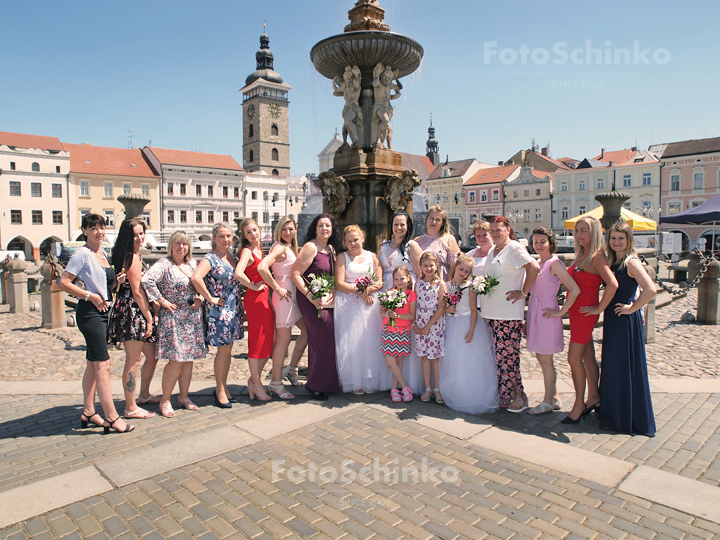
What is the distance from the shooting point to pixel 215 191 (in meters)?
64.4

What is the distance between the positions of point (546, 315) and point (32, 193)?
5915 centimetres

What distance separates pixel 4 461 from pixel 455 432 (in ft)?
12.6

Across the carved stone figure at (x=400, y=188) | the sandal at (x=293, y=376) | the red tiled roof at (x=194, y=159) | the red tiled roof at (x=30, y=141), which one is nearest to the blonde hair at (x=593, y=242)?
the sandal at (x=293, y=376)

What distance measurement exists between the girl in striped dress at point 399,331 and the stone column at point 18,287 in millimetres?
12145

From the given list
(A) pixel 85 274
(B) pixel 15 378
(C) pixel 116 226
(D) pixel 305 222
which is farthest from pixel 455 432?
(C) pixel 116 226

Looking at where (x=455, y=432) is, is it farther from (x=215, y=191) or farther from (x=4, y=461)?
(x=215, y=191)

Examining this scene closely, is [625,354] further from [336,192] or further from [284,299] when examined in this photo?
[336,192]

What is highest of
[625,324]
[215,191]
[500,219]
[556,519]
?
[215,191]

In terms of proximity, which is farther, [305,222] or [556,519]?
[305,222]

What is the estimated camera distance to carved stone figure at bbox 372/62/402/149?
10047 mm

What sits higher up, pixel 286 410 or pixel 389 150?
pixel 389 150

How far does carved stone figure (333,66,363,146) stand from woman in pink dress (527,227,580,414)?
5706 millimetres

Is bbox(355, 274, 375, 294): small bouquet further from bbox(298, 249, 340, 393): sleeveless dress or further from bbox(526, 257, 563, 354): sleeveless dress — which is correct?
bbox(526, 257, 563, 354): sleeveless dress

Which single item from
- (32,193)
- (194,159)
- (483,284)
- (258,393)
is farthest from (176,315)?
(194,159)
